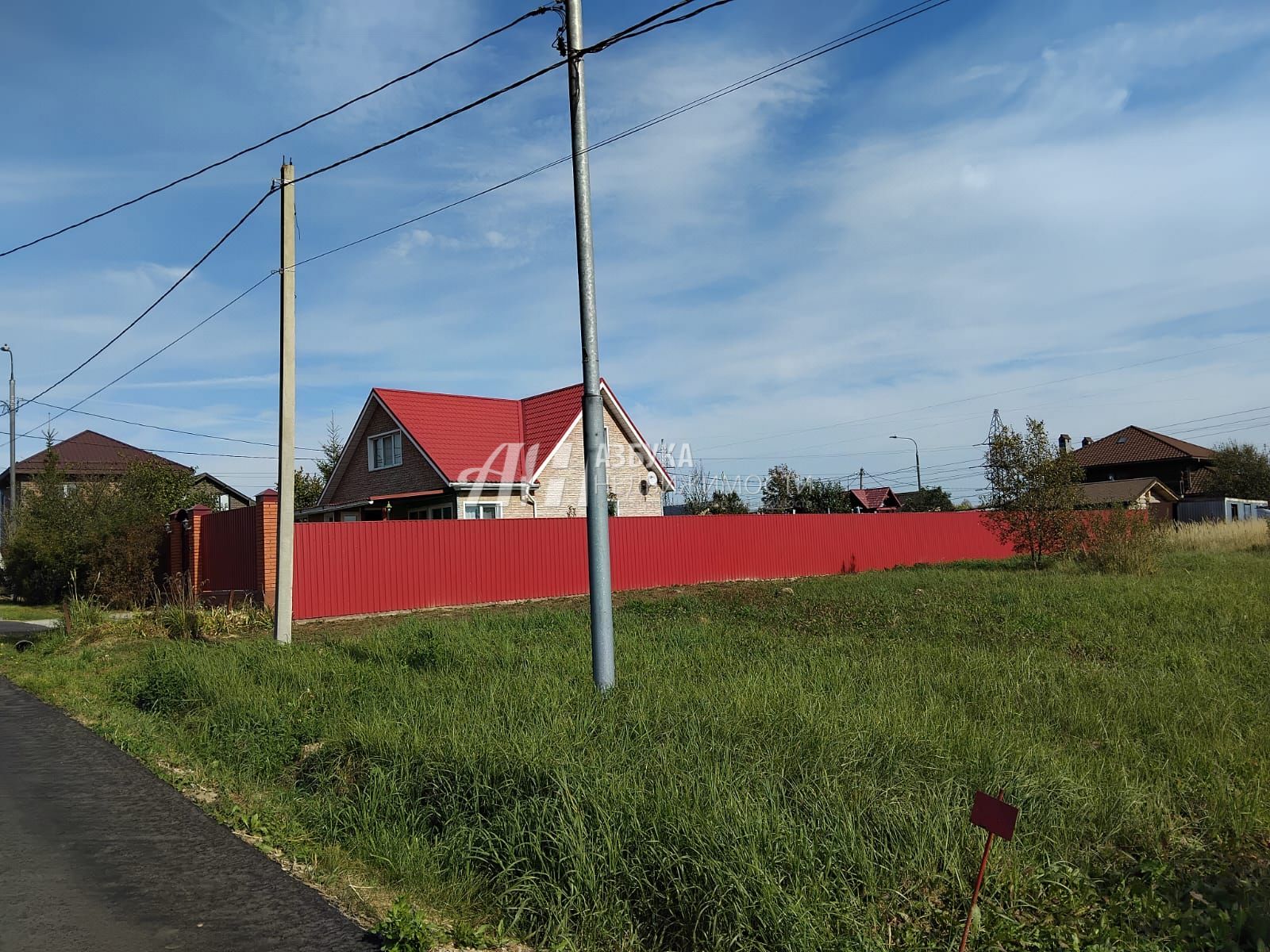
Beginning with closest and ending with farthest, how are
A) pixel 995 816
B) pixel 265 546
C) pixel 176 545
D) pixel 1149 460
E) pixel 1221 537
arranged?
pixel 995 816 → pixel 265 546 → pixel 176 545 → pixel 1221 537 → pixel 1149 460

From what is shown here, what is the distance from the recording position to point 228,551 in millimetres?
18250

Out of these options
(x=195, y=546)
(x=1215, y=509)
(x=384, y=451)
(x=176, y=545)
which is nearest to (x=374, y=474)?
(x=384, y=451)

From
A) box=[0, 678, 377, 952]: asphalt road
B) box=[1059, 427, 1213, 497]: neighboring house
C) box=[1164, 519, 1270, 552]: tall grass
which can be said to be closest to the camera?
box=[0, 678, 377, 952]: asphalt road

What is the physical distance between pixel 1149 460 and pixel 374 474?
5659 cm

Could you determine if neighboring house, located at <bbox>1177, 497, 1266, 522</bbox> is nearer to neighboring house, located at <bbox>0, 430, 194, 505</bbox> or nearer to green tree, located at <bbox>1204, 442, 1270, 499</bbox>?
green tree, located at <bbox>1204, 442, 1270, 499</bbox>

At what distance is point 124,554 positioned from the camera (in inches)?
762

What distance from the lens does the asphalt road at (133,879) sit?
4027 mm

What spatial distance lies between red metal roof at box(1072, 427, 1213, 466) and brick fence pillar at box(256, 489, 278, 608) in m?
58.6

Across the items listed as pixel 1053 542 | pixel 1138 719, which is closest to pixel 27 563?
pixel 1138 719

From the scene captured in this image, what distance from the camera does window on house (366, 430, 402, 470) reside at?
2808 cm

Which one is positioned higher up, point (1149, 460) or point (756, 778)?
point (1149, 460)

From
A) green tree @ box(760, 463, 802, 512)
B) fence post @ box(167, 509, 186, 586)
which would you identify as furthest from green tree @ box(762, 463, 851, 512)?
fence post @ box(167, 509, 186, 586)

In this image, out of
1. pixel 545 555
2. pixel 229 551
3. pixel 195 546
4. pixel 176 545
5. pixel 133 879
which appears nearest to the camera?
pixel 133 879

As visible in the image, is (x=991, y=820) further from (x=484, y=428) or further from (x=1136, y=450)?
(x=1136, y=450)
